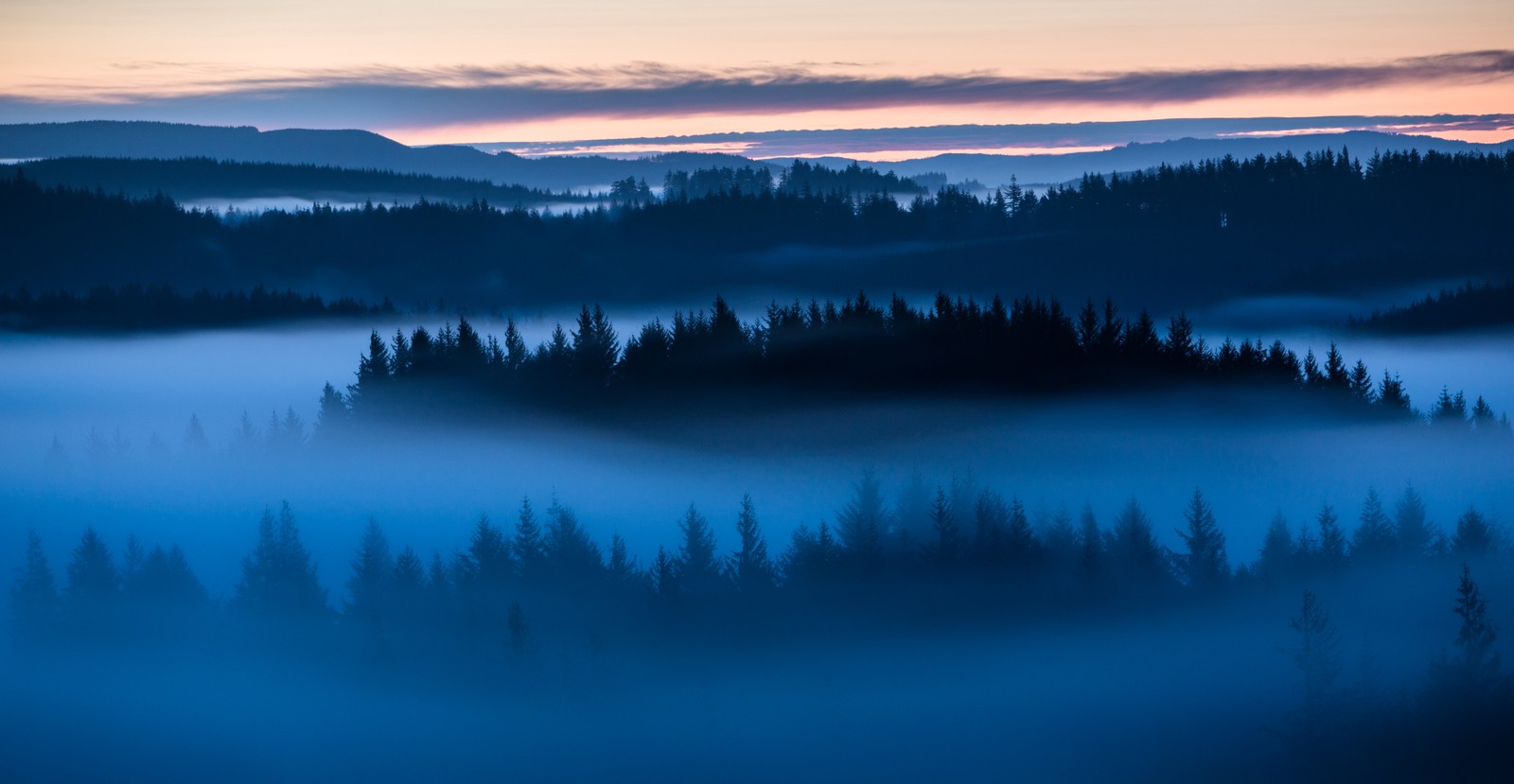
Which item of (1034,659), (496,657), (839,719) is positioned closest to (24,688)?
(496,657)

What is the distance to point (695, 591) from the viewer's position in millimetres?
99250

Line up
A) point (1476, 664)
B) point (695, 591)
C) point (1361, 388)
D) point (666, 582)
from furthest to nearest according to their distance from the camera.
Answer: point (1361, 388), point (695, 591), point (666, 582), point (1476, 664)

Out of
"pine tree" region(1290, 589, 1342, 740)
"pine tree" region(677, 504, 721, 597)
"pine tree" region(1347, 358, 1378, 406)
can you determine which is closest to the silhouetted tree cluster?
"pine tree" region(677, 504, 721, 597)

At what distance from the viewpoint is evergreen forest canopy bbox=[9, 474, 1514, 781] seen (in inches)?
3787

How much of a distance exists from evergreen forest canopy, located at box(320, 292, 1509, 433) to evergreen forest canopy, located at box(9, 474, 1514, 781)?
26.8 metres

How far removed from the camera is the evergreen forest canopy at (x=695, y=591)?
9619 centimetres

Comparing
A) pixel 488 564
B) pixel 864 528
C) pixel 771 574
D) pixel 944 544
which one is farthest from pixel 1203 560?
pixel 488 564

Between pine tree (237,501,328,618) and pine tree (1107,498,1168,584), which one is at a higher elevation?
pine tree (1107,498,1168,584)

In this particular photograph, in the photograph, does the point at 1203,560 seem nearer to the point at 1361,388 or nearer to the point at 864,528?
the point at 864,528

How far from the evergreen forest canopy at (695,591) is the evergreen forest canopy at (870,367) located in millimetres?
26817

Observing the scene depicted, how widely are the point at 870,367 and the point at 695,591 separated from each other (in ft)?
160

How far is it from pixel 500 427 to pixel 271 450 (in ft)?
75.0

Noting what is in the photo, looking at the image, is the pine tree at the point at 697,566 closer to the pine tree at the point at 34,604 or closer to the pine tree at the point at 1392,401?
the pine tree at the point at 34,604

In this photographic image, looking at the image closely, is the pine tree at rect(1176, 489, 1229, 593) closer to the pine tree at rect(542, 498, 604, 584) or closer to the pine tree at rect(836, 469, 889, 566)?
the pine tree at rect(836, 469, 889, 566)
